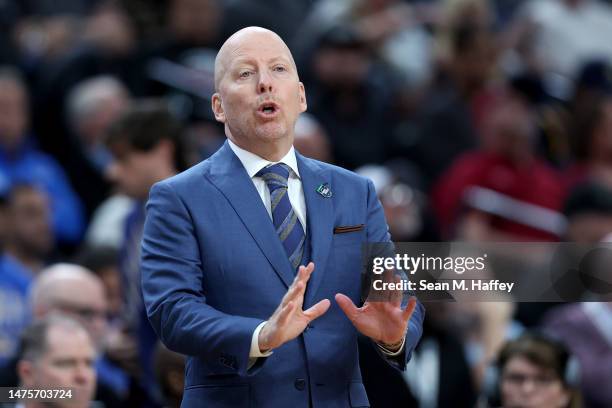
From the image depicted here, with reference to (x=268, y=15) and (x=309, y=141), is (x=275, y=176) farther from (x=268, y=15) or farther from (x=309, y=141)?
(x=268, y=15)

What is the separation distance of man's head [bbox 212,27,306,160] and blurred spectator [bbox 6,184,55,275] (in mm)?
5050

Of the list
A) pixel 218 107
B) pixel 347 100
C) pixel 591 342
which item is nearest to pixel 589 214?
pixel 591 342

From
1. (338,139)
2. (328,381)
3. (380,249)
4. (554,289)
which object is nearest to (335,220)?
(380,249)

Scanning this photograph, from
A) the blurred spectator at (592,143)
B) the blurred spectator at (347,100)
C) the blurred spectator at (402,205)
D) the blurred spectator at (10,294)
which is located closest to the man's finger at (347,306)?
the blurred spectator at (10,294)

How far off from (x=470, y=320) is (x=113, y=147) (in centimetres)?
248

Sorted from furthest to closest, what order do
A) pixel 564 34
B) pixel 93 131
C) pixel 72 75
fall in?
pixel 564 34
pixel 72 75
pixel 93 131

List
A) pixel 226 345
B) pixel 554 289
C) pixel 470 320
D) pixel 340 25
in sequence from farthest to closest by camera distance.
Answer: pixel 340 25, pixel 470 320, pixel 554 289, pixel 226 345

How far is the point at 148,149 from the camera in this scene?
5.99m

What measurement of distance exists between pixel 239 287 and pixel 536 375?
2.66m

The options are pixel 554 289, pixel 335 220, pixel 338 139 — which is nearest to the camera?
pixel 335 220

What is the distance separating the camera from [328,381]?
3.51m

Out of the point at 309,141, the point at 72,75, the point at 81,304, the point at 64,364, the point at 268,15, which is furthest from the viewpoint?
the point at 268,15

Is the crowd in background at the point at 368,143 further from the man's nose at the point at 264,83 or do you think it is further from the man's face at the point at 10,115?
the man's nose at the point at 264,83

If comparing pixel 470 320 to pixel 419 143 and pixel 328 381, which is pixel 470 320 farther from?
pixel 328 381
